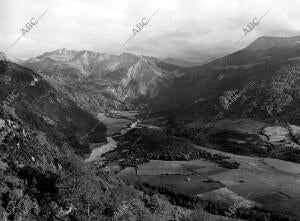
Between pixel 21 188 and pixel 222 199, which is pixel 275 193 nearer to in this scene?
pixel 222 199

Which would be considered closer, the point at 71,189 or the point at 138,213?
the point at 71,189

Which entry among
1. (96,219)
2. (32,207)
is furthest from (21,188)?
(96,219)

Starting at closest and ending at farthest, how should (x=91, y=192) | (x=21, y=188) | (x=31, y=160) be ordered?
(x=21, y=188), (x=91, y=192), (x=31, y=160)

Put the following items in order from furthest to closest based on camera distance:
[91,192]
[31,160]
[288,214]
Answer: [288,214] → [31,160] → [91,192]

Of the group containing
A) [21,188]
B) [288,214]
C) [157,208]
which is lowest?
[288,214]

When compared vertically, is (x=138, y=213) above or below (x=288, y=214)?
above

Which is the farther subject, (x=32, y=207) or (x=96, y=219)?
(x=96, y=219)

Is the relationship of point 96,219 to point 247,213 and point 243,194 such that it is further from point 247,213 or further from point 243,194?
point 243,194

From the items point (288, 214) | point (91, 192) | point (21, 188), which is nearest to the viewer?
point (21, 188)

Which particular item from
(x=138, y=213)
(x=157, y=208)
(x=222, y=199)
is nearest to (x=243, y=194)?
(x=222, y=199)
